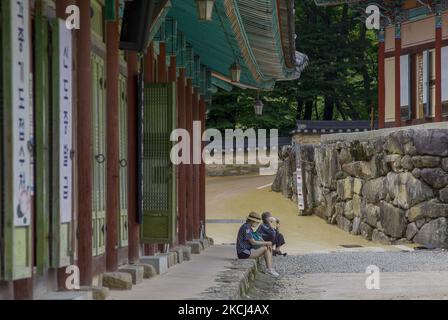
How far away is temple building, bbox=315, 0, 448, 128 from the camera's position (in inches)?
1216

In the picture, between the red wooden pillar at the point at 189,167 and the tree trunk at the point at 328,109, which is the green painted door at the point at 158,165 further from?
the tree trunk at the point at 328,109

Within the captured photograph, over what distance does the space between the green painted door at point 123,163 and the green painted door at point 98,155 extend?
1.07 metres

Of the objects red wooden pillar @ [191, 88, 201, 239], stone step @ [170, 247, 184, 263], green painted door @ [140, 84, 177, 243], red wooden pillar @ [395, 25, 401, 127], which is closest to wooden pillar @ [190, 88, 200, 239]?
red wooden pillar @ [191, 88, 201, 239]

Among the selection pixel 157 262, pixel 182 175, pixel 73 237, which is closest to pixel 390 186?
pixel 182 175

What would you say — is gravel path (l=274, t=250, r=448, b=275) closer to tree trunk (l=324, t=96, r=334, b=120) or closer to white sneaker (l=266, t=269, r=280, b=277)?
white sneaker (l=266, t=269, r=280, b=277)

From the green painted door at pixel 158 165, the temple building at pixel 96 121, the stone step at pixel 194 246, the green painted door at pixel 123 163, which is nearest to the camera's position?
the temple building at pixel 96 121

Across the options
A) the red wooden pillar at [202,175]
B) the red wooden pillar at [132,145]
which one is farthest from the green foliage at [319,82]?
the red wooden pillar at [132,145]

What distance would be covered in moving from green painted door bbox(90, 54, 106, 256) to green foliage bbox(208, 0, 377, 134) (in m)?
33.3

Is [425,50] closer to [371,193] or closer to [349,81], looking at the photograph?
[371,193]

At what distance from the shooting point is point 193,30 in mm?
17562

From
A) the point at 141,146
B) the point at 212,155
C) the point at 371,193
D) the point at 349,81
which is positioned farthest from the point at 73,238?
the point at 349,81

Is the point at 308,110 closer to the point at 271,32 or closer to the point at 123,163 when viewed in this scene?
the point at 271,32

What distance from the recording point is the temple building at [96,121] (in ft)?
24.9
